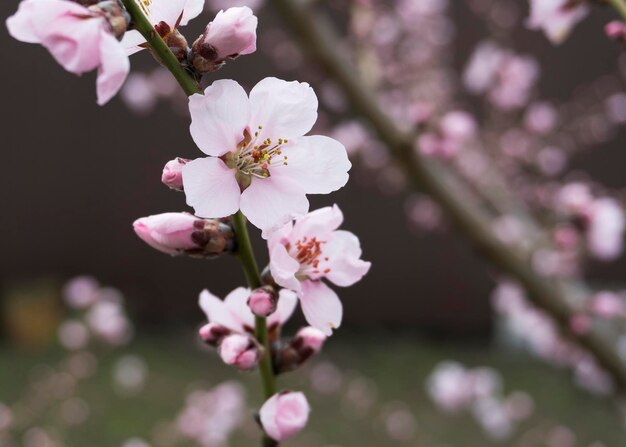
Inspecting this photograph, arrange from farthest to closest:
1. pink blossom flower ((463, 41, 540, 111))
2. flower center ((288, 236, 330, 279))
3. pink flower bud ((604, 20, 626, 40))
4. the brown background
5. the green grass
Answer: the brown background < the green grass < pink blossom flower ((463, 41, 540, 111)) < pink flower bud ((604, 20, 626, 40)) < flower center ((288, 236, 330, 279))

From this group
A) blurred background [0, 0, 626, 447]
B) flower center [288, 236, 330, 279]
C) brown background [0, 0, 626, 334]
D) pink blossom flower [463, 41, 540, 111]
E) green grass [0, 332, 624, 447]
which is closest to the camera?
flower center [288, 236, 330, 279]

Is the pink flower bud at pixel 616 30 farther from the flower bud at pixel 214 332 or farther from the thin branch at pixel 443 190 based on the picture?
the thin branch at pixel 443 190

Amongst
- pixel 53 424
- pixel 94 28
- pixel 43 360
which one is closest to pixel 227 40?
pixel 94 28

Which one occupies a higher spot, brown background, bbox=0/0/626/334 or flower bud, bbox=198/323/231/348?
flower bud, bbox=198/323/231/348

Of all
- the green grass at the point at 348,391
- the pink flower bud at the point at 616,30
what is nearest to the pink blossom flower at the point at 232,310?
the pink flower bud at the point at 616,30

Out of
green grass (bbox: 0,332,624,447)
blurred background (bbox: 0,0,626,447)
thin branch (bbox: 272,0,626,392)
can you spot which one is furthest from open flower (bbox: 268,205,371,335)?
blurred background (bbox: 0,0,626,447)

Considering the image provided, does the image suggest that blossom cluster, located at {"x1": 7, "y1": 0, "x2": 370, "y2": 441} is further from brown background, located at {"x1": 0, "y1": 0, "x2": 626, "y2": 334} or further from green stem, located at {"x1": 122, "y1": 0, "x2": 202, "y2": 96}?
brown background, located at {"x1": 0, "y1": 0, "x2": 626, "y2": 334}

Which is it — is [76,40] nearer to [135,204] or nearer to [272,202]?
[272,202]

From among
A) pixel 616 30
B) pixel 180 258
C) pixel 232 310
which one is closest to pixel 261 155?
pixel 232 310
